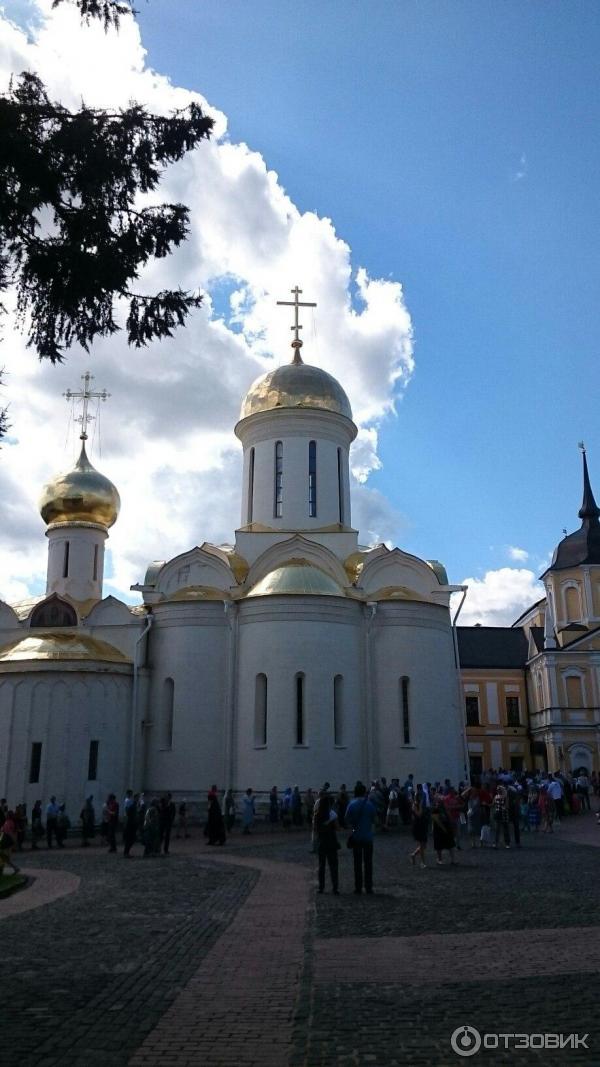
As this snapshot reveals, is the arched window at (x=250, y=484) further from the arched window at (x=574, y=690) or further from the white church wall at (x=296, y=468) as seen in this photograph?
the arched window at (x=574, y=690)

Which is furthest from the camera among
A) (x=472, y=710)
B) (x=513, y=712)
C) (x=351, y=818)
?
(x=472, y=710)

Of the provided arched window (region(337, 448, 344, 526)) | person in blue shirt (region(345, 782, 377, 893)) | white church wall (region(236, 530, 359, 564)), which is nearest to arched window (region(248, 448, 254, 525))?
white church wall (region(236, 530, 359, 564))

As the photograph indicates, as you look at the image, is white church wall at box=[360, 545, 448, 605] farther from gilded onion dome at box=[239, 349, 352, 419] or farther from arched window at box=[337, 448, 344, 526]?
gilded onion dome at box=[239, 349, 352, 419]

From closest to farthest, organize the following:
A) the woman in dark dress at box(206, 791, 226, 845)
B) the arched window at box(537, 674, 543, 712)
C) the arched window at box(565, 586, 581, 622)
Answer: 1. the woman in dark dress at box(206, 791, 226, 845)
2. the arched window at box(537, 674, 543, 712)
3. the arched window at box(565, 586, 581, 622)

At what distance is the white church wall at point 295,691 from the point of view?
25.5 meters

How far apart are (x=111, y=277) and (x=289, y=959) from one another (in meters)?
6.97

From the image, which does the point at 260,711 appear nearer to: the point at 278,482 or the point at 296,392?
the point at 278,482

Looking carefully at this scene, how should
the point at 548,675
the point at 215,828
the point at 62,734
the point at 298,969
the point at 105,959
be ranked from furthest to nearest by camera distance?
the point at 548,675 < the point at 62,734 < the point at 215,828 < the point at 105,959 < the point at 298,969

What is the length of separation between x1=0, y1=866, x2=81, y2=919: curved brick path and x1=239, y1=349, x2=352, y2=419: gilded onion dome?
19.6m

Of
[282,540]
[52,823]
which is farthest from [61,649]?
[282,540]

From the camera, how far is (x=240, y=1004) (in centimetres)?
665

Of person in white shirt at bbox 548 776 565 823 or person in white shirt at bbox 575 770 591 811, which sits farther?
person in white shirt at bbox 575 770 591 811

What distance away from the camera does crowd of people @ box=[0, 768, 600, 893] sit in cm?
1323

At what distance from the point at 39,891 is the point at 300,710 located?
12.9 metres
